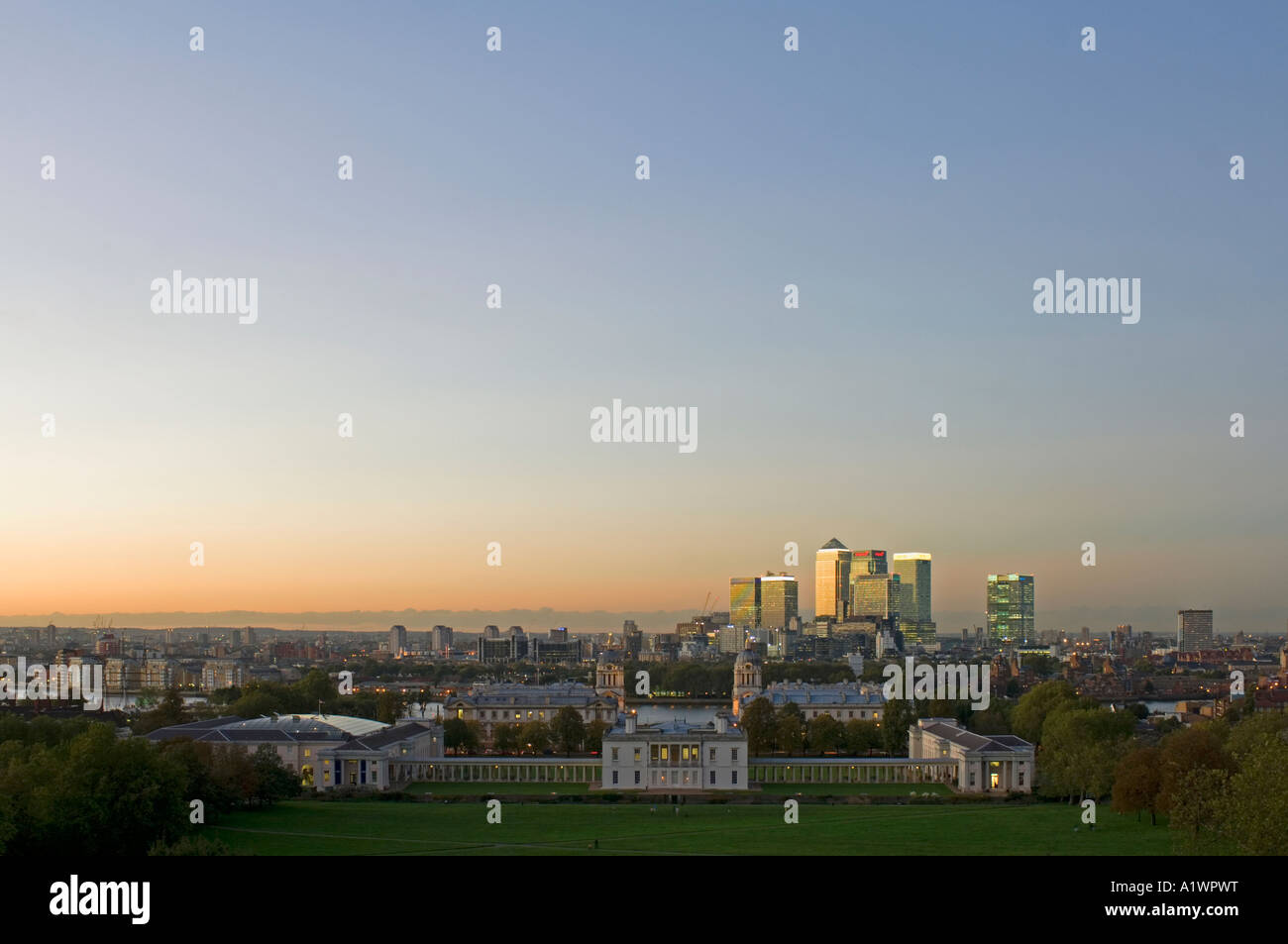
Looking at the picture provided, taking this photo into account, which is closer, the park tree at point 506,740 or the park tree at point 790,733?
the park tree at point 790,733

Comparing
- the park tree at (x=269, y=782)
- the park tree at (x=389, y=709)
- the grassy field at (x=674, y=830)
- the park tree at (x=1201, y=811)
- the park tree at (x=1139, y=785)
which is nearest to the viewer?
the park tree at (x=1201, y=811)

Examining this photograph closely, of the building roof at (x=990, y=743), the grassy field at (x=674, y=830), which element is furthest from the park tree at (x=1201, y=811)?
the building roof at (x=990, y=743)

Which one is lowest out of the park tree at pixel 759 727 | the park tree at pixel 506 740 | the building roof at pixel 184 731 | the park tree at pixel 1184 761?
the park tree at pixel 506 740

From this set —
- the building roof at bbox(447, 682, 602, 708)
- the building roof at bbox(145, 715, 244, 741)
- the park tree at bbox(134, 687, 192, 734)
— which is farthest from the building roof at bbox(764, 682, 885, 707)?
the building roof at bbox(145, 715, 244, 741)

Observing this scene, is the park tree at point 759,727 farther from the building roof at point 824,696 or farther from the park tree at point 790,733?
the building roof at point 824,696

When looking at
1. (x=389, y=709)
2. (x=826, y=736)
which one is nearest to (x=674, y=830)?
(x=826, y=736)

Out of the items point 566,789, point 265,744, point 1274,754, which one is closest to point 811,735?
point 566,789

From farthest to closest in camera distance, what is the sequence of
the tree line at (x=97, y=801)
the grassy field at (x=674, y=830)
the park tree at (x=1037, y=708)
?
the park tree at (x=1037, y=708) < the grassy field at (x=674, y=830) < the tree line at (x=97, y=801)
